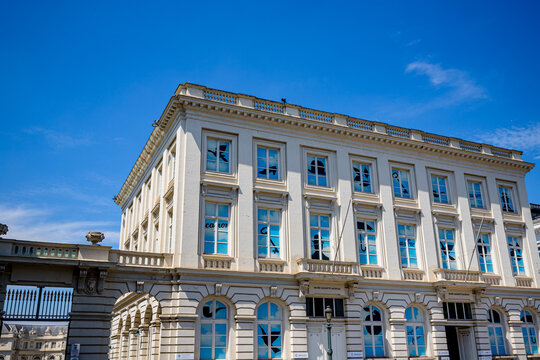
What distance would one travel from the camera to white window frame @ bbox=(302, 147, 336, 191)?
27.5 m

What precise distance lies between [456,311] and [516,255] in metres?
7.20

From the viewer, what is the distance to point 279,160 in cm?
2731

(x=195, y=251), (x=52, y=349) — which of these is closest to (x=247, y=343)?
(x=195, y=251)

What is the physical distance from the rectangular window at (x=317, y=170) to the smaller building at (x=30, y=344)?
282ft

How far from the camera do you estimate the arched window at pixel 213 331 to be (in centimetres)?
2252

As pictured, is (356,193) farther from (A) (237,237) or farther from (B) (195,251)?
(B) (195,251)

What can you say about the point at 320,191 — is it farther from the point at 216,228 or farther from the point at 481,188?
the point at 481,188

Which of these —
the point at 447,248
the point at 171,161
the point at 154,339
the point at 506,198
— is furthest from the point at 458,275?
the point at 171,161

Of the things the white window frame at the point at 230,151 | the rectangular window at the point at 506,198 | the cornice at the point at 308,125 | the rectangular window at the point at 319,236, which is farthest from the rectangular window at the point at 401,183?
the white window frame at the point at 230,151

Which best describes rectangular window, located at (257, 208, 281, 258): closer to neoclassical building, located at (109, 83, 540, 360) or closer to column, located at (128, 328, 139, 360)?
neoclassical building, located at (109, 83, 540, 360)

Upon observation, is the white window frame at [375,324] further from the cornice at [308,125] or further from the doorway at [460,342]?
the cornice at [308,125]

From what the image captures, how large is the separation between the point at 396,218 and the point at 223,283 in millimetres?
11347

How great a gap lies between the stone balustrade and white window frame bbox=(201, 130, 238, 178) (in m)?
1.81

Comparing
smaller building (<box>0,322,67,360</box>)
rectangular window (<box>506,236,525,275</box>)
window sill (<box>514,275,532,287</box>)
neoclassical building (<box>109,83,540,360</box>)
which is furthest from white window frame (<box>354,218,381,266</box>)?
smaller building (<box>0,322,67,360</box>)
